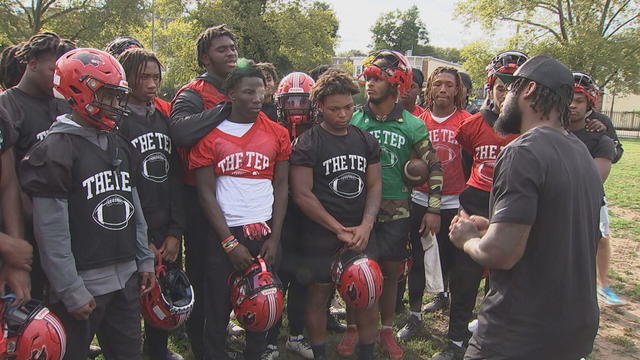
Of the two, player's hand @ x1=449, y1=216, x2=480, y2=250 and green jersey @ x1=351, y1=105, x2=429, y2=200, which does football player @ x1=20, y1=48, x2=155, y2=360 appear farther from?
green jersey @ x1=351, y1=105, x2=429, y2=200

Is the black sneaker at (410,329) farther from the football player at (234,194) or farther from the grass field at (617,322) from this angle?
the football player at (234,194)

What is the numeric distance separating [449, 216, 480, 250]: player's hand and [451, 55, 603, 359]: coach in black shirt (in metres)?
0.14

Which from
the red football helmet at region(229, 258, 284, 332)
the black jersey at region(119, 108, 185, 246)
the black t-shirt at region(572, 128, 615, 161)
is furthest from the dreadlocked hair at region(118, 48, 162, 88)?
the black t-shirt at region(572, 128, 615, 161)

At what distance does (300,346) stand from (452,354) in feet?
4.72

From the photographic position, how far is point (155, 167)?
11.9ft

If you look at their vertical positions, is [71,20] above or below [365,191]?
above

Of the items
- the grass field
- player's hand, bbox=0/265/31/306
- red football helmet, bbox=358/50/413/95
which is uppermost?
red football helmet, bbox=358/50/413/95

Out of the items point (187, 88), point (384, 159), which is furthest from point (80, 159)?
point (384, 159)

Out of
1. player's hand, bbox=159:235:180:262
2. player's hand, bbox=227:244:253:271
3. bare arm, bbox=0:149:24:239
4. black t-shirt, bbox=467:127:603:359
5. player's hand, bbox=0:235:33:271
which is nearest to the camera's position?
black t-shirt, bbox=467:127:603:359

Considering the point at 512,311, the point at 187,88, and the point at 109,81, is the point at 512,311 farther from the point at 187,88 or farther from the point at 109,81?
the point at 187,88

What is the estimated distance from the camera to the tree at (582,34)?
1080 inches

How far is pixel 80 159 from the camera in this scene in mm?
2789

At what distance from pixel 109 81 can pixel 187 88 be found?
1468 mm

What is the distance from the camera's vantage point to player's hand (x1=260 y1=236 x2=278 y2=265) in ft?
12.2
